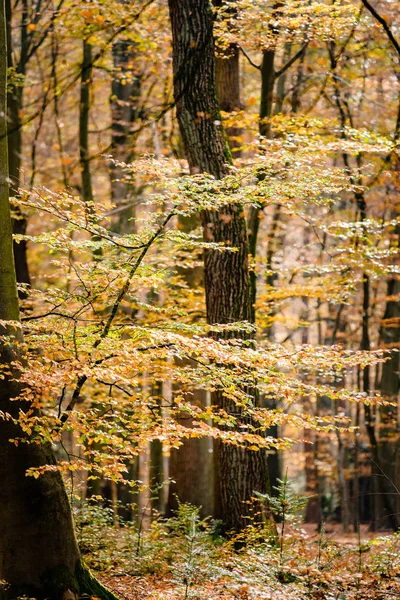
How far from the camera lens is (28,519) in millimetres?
5184

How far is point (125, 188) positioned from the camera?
1298 cm

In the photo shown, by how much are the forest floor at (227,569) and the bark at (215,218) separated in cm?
70

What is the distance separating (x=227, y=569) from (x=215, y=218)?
4.22 metres

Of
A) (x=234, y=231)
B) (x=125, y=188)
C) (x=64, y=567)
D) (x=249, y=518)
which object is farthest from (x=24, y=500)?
(x=125, y=188)

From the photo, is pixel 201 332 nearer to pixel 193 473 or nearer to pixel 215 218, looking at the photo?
pixel 215 218

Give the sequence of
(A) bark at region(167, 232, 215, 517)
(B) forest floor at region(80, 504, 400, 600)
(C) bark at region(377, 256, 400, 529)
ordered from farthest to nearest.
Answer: (C) bark at region(377, 256, 400, 529)
(A) bark at region(167, 232, 215, 517)
(B) forest floor at region(80, 504, 400, 600)

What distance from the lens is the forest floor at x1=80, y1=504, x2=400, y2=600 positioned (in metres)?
5.72

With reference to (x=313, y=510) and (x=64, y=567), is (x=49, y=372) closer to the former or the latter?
(x=64, y=567)

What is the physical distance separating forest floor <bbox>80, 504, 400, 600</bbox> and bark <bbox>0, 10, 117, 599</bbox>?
867mm

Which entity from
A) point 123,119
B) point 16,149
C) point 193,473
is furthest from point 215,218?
point 123,119

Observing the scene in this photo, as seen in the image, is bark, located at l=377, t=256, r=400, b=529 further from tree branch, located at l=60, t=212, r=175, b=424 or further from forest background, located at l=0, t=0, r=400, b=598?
tree branch, located at l=60, t=212, r=175, b=424

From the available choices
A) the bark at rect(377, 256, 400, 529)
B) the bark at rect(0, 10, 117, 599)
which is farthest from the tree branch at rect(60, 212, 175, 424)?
the bark at rect(377, 256, 400, 529)

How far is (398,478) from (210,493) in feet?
15.0

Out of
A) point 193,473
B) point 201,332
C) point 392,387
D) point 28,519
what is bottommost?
point 193,473
